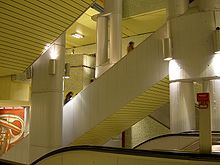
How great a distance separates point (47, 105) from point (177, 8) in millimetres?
3787

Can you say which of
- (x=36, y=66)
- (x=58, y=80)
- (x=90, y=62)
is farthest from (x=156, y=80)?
(x=90, y=62)

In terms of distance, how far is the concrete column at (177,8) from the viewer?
237 inches

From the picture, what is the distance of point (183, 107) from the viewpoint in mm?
5742

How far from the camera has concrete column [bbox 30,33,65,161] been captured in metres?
6.58

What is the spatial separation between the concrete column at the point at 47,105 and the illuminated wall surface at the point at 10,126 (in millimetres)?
3578

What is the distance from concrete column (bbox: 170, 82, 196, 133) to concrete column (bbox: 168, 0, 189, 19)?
5.11 ft

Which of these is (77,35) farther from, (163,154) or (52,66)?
(163,154)

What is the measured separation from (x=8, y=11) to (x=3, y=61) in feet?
5.64

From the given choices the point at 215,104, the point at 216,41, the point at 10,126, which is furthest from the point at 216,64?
the point at 10,126

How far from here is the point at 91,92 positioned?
280 inches

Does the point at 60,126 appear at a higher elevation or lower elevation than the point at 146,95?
lower

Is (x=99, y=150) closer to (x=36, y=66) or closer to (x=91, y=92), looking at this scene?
(x=91, y=92)

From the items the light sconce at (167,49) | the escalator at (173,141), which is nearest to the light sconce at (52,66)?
the light sconce at (167,49)

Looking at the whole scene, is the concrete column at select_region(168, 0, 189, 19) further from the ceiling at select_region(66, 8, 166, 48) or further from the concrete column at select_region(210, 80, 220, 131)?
the ceiling at select_region(66, 8, 166, 48)
